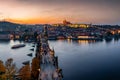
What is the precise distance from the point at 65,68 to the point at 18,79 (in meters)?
4.27

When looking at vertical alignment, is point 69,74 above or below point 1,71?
below

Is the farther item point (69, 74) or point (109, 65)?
point (109, 65)

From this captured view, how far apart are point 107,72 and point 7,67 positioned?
5.71 metres

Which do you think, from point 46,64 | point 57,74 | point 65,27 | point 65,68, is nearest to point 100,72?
point 65,68

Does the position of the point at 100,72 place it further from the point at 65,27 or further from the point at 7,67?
the point at 65,27

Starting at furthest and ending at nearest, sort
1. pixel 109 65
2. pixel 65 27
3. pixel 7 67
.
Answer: pixel 65 27
pixel 109 65
pixel 7 67

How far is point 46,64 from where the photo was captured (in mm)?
11188

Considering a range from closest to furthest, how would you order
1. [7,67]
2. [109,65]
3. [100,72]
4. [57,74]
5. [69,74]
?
[7,67]
[57,74]
[69,74]
[100,72]
[109,65]

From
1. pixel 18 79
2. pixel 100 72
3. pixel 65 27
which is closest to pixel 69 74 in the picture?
pixel 100 72

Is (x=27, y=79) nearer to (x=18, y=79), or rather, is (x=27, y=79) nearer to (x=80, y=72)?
(x=18, y=79)

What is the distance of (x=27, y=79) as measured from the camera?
806 cm

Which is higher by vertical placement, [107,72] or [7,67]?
[7,67]

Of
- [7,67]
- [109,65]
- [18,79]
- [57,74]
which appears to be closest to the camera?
[7,67]

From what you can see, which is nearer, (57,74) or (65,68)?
(57,74)
